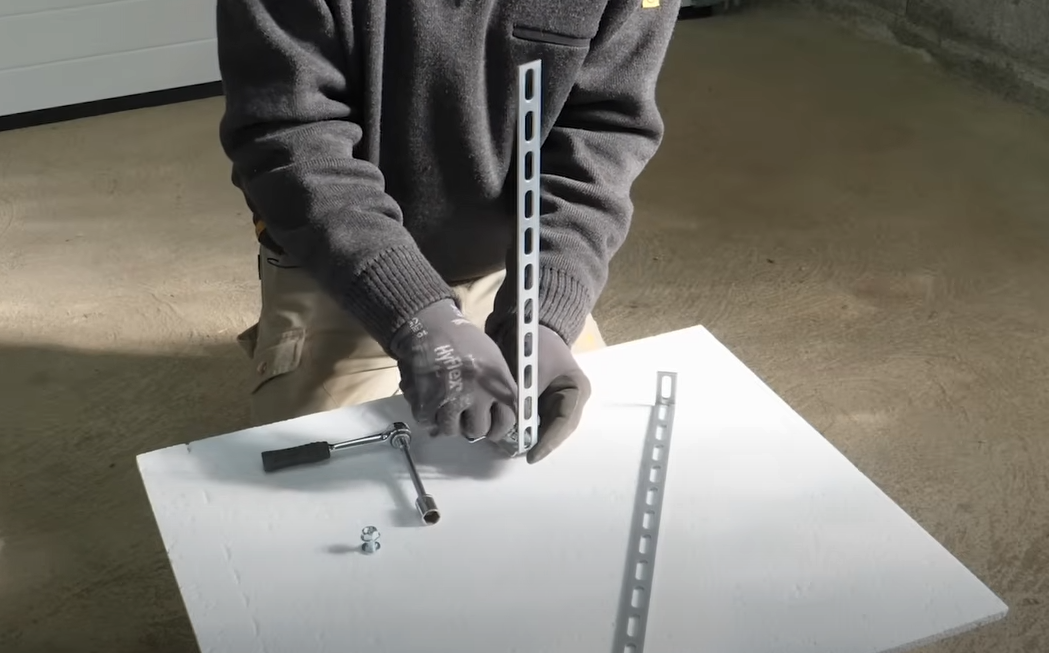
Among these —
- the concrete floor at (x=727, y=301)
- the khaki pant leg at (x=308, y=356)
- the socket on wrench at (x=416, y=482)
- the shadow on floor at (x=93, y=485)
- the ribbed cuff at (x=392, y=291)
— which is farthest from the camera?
the concrete floor at (x=727, y=301)

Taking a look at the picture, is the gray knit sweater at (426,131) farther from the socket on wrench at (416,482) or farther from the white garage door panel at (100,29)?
the white garage door panel at (100,29)

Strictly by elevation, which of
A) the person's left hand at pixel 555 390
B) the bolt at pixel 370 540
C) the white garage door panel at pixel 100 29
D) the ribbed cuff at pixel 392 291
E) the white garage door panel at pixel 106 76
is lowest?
the white garage door panel at pixel 106 76

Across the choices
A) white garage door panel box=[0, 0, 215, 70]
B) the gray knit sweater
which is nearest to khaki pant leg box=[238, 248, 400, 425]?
the gray knit sweater

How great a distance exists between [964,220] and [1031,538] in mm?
888

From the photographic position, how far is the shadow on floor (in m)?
1.25

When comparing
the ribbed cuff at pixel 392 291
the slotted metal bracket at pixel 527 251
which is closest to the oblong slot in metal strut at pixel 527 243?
the slotted metal bracket at pixel 527 251

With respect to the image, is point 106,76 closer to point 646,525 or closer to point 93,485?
point 93,485

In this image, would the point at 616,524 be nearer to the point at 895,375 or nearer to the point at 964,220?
the point at 895,375

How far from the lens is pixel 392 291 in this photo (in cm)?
92

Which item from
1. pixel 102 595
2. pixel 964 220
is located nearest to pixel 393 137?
pixel 102 595

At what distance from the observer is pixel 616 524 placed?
0.79 m

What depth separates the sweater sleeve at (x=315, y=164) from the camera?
93 cm

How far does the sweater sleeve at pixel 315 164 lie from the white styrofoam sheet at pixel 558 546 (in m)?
0.11

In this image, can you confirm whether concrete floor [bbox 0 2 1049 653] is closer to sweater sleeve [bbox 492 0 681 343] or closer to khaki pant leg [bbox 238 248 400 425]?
khaki pant leg [bbox 238 248 400 425]
